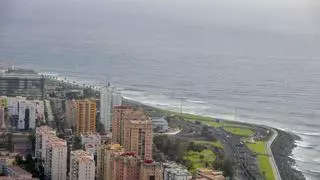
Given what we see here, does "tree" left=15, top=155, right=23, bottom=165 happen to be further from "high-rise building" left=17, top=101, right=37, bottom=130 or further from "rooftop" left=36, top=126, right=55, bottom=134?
"high-rise building" left=17, top=101, right=37, bottom=130

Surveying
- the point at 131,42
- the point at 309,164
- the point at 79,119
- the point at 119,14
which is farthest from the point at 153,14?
the point at 309,164

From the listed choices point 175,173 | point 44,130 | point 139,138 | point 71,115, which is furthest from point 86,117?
point 175,173

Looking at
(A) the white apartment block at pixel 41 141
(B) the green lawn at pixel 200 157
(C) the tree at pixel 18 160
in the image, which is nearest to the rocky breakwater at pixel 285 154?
(B) the green lawn at pixel 200 157

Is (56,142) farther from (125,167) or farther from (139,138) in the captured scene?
(125,167)

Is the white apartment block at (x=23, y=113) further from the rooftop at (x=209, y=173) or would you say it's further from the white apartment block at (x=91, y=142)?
the rooftop at (x=209, y=173)

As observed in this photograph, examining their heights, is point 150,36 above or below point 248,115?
above

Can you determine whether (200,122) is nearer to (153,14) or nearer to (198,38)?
(153,14)

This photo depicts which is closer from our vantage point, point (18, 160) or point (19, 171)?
point (19, 171)

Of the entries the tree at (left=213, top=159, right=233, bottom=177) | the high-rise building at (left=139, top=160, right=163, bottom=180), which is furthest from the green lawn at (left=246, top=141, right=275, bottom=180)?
the high-rise building at (left=139, top=160, right=163, bottom=180)
